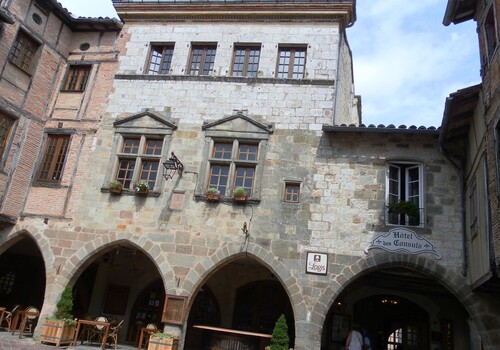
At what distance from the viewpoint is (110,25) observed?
579 inches

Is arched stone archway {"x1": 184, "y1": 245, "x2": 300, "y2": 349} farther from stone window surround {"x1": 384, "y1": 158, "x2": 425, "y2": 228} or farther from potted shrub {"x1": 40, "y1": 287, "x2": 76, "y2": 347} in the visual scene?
stone window surround {"x1": 384, "y1": 158, "x2": 425, "y2": 228}

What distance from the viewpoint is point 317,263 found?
1086 cm

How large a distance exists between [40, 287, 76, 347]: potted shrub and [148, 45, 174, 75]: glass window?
22.8ft

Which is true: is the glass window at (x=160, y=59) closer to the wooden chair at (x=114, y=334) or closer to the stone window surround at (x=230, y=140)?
the stone window surround at (x=230, y=140)

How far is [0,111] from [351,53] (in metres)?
11.8

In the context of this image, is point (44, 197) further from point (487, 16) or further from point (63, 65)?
point (487, 16)

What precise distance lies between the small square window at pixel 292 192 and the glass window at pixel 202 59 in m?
4.49

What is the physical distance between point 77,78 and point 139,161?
4205 mm

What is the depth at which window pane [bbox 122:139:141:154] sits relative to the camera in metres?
13.0

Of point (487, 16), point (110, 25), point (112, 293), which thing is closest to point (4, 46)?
point (110, 25)

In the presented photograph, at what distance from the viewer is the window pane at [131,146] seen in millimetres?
12969

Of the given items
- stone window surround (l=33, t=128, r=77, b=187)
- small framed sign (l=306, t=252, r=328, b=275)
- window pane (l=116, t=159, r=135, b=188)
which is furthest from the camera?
stone window surround (l=33, t=128, r=77, b=187)

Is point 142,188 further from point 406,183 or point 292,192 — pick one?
point 406,183

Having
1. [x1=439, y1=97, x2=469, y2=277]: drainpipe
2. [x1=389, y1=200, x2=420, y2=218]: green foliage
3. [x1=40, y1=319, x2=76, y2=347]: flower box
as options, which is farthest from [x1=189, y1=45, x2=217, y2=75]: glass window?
[x1=40, y1=319, x2=76, y2=347]: flower box
